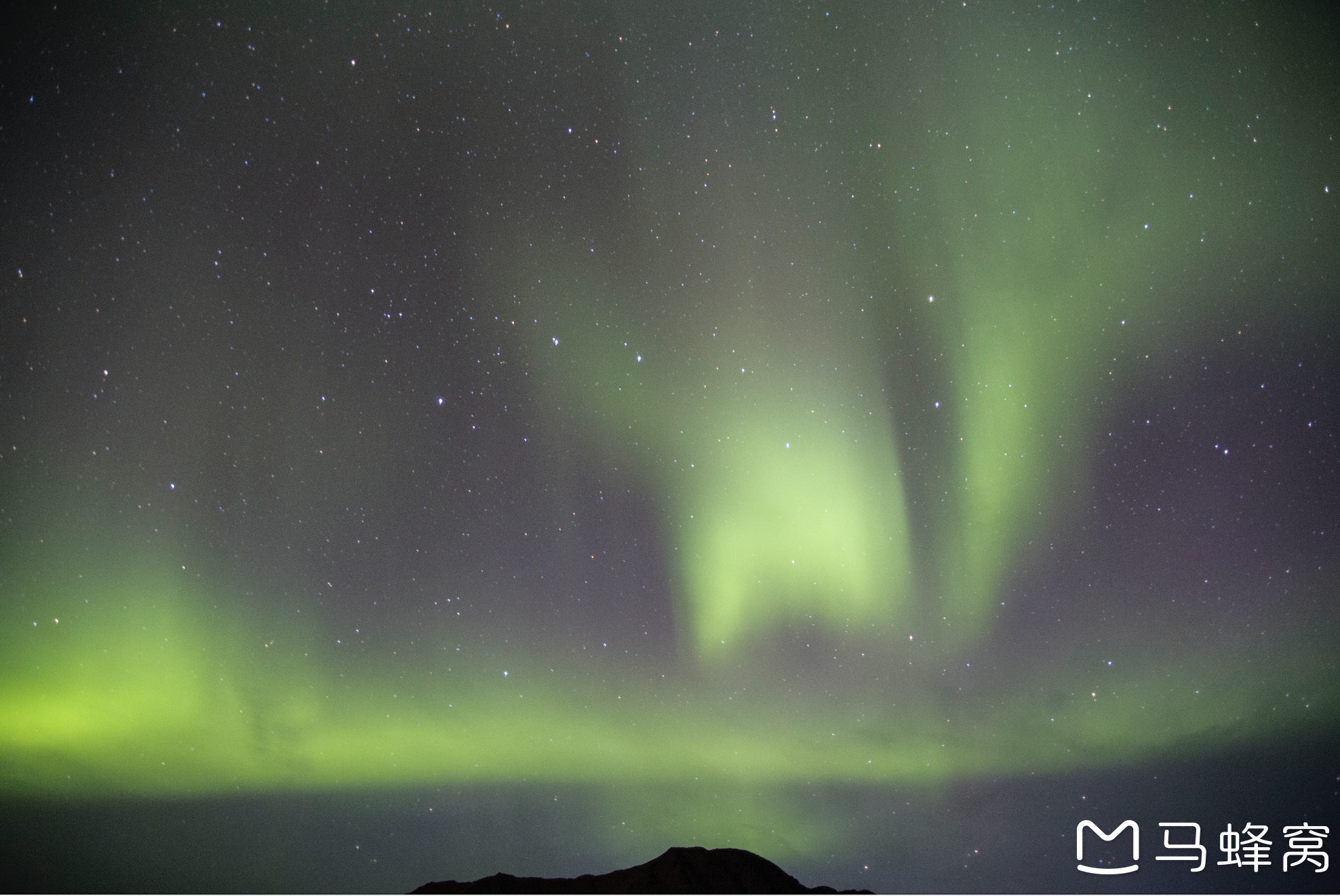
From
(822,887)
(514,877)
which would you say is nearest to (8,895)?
(514,877)

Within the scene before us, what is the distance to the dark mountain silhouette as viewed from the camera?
110 feet

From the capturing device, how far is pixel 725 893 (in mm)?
35375

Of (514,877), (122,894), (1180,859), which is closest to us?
(1180,859)

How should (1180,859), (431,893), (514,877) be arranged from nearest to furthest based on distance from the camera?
1. (1180,859)
2. (431,893)
3. (514,877)

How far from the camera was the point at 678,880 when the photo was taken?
36750 millimetres

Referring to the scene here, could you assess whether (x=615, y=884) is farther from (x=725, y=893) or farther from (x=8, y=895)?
(x=8, y=895)

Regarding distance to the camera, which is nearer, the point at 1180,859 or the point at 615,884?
the point at 1180,859

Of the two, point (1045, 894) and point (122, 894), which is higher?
point (1045, 894)

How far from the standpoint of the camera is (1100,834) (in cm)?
1103

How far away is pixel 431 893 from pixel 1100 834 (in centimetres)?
2937

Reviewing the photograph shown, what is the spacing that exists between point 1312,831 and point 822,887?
31567 mm

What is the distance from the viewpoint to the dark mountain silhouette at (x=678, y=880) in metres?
33.5

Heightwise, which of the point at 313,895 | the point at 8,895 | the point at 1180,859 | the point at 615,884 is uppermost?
the point at 1180,859

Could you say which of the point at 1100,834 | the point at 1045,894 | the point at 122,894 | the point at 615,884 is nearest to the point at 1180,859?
the point at 1100,834
